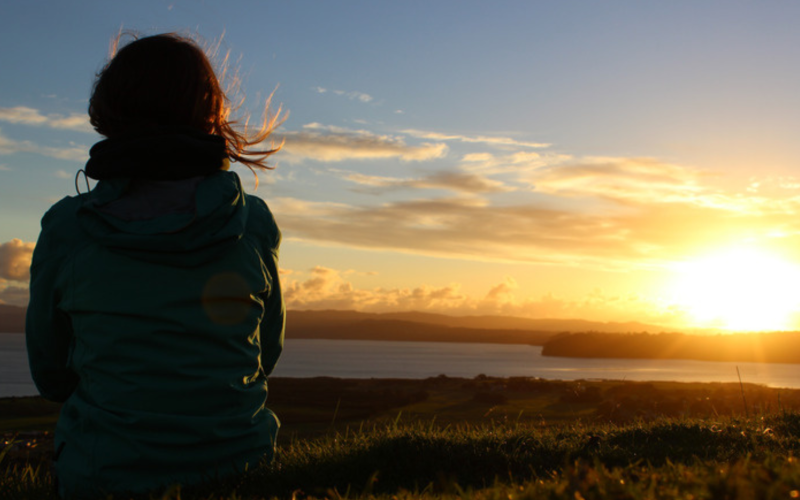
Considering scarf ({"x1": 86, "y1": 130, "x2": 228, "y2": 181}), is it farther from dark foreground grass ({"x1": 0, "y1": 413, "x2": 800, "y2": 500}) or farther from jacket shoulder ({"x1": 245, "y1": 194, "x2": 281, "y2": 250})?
dark foreground grass ({"x1": 0, "y1": 413, "x2": 800, "y2": 500})

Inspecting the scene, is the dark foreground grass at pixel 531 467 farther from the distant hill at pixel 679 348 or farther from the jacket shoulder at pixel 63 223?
the distant hill at pixel 679 348

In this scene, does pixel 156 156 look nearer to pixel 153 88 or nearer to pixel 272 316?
pixel 153 88

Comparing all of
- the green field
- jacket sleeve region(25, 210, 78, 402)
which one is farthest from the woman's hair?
the green field

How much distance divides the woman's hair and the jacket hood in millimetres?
288

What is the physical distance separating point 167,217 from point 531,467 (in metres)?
2.12

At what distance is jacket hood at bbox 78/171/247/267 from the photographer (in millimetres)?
2549

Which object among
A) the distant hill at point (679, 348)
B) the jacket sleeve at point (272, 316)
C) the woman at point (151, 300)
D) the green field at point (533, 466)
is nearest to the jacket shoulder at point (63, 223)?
the woman at point (151, 300)

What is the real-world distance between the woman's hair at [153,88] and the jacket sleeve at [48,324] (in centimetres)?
59

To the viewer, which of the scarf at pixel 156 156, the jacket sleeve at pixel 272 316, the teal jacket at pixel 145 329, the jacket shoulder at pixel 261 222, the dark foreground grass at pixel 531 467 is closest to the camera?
the dark foreground grass at pixel 531 467

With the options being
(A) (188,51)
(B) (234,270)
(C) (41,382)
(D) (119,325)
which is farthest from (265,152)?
(C) (41,382)

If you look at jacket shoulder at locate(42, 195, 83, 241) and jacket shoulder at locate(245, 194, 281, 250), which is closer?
jacket shoulder at locate(42, 195, 83, 241)

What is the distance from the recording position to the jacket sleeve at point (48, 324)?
263cm

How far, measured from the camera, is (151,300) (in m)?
2.57

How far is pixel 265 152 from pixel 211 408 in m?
1.42
